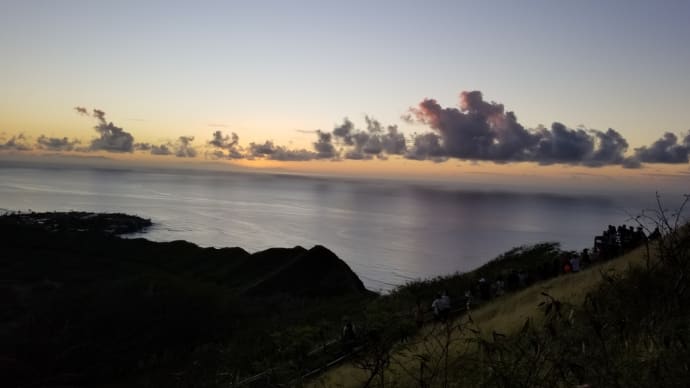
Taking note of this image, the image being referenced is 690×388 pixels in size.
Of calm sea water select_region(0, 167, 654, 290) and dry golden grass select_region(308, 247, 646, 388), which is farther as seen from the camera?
calm sea water select_region(0, 167, 654, 290)

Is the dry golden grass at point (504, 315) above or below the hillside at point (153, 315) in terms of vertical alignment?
above

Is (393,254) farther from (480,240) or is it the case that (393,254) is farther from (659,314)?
(659,314)

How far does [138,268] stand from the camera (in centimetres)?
6191

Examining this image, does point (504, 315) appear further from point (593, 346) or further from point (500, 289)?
point (593, 346)

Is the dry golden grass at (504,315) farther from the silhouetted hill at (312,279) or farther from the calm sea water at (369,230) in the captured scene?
the calm sea water at (369,230)

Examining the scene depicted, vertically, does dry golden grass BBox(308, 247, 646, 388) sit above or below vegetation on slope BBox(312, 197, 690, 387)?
below

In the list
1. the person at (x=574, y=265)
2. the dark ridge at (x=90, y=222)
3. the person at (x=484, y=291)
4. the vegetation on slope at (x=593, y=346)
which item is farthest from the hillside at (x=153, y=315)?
the dark ridge at (x=90, y=222)

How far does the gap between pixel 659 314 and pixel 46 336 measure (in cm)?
3510

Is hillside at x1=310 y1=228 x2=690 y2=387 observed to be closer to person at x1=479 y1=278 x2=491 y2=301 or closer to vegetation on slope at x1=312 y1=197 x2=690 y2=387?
vegetation on slope at x1=312 y1=197 x2=690 y2=387

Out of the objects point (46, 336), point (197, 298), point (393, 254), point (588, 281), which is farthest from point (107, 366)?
point (393, 254)

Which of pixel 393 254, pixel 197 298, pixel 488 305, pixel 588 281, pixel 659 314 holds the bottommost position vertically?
pixel 393 254

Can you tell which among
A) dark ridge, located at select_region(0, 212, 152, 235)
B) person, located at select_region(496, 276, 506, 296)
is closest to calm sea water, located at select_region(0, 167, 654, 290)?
dark ridge, located at select_region(0, 212, 152, 235)

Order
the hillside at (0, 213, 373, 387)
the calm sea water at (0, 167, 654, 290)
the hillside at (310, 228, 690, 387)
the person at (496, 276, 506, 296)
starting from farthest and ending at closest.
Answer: the calm sea water at (0, 167, 654, 290)
the hillside at (0, 213, 373, 387)
the person at (496, 276, 506, 296)
the hillside at (310, 228, 690, 387)

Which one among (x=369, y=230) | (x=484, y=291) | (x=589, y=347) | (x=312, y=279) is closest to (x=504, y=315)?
(x=484, y=291)
